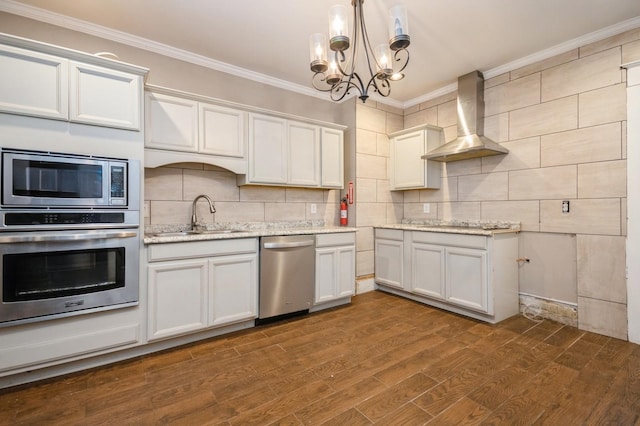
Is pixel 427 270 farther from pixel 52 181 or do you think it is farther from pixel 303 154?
pixel 52 181

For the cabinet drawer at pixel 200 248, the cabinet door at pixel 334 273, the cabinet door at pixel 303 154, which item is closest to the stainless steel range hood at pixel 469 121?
the cabinet door at pixel 303 154

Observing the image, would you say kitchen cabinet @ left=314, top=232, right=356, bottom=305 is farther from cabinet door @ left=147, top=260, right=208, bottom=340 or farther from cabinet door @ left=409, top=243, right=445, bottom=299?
cabinet door @ left=147, top=260, right=208, bottom=340

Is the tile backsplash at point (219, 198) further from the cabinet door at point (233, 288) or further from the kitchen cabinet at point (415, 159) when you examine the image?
the kitchen cabinet at point (415, 159)

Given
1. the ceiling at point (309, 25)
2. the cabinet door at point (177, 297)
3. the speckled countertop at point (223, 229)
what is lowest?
the cabinet door at point (177, 297)

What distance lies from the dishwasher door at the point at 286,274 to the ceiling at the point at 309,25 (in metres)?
1.97

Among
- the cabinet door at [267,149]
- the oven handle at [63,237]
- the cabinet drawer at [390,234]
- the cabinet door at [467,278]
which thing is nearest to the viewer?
the oven handle at [63,237]

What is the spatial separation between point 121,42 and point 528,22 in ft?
12.3

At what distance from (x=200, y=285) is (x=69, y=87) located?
174cm

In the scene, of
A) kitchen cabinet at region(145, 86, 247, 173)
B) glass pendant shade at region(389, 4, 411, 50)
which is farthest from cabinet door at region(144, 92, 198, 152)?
glass pendant shade at region(389, 4, 411, 50)

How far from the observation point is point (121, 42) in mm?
2818

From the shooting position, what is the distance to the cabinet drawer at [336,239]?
11.0ft

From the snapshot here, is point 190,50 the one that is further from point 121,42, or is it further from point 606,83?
point 606,83

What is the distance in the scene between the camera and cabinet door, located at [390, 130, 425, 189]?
4.00 metres

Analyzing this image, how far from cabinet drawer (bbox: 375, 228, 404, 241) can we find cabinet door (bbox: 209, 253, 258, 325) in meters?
1.93
